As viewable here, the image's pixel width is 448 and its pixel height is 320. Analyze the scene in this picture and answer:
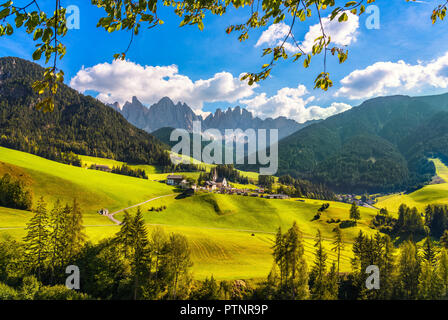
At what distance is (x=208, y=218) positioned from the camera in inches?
3376

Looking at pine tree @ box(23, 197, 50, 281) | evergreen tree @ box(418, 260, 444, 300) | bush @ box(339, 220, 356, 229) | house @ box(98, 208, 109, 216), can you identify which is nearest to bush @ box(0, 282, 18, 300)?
pine tree @ box(23, 197, 50, 281)

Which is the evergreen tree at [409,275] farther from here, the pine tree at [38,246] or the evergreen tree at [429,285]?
the pine tree at [38,246]

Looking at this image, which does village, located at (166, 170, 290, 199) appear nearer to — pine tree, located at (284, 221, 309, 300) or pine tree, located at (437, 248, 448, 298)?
pine tree, located at (437, 248, 448, 298)

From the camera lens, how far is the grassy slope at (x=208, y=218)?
45419mm

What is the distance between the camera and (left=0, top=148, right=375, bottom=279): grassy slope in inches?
1788

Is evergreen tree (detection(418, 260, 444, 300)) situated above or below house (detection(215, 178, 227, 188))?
below

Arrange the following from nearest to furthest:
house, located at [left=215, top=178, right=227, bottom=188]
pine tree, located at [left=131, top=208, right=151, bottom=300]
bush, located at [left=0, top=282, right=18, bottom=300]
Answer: bush, located at [left=0, top=282, right=18, bottom=300], pine tree, located at [left=131, top=208, right=151, bottom=300], house, located at [left=215, top=178, right=227, bottom=188]

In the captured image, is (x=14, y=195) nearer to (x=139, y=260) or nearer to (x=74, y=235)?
(x=74, y=235)

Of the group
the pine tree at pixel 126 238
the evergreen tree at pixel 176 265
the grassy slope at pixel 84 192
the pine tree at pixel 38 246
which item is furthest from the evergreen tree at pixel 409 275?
the grassy slope at pixel 84 192

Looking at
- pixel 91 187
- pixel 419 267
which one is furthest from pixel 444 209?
pixel 91 187
